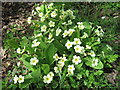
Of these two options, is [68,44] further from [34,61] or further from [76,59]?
[34,61]

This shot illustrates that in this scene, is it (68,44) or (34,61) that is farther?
(68,44)

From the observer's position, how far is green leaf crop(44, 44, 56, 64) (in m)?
2.53

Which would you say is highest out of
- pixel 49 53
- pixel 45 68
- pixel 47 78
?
pixel 49 53

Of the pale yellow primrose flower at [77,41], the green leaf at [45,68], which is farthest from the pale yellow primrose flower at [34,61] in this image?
the pale yellow primrose flower at [77,41]

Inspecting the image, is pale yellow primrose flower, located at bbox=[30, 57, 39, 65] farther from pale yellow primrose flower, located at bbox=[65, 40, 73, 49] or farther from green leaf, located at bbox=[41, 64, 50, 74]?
pale yellow primrose flower, located at bbox=[65, 40, 73, 49]

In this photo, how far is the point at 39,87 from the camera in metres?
2.60

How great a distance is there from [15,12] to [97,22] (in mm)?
1832

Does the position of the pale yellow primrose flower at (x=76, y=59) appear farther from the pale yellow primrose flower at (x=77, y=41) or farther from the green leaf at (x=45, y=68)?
the green leaf at (x=45, y=68)

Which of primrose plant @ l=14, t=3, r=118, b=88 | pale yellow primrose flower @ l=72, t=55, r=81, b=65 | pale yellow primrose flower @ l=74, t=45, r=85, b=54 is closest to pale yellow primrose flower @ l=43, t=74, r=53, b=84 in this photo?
primrose plant @ l=14, t=3, r=118, b=88

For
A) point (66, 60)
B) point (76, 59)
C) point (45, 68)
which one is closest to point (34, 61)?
point (45, 68)

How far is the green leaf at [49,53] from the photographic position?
8.31 ft

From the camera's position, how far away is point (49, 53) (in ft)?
8.45

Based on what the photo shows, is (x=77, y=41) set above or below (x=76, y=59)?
above

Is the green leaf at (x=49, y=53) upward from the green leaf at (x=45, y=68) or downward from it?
upward
